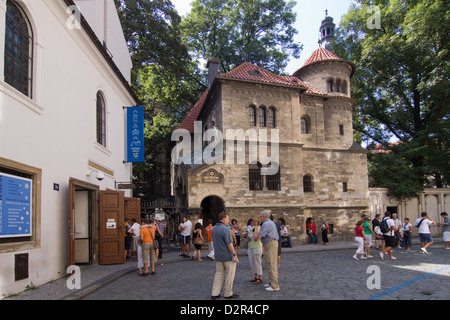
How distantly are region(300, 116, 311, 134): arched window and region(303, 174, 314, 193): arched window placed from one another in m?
3.24

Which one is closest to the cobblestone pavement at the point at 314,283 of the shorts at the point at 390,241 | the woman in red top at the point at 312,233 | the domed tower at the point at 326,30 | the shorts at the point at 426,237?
the shorts at the point at 390,241

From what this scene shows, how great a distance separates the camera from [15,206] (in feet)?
25.0

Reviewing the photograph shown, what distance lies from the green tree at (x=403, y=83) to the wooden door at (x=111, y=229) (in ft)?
65.9

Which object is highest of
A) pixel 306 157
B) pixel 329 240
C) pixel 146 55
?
pixel 146 55

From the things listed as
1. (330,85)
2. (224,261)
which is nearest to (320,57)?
(330,85)

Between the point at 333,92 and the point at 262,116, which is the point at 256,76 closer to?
the point at 262,116

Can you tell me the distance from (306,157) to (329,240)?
5693 mm

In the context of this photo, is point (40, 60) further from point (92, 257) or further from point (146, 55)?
point (146, 55)

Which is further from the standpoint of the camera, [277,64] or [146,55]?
[277,64]

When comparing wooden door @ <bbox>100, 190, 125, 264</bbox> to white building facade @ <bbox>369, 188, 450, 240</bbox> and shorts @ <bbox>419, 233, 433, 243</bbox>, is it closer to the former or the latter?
shorts @ <bbox>419, 233, 433, 243</bbox>

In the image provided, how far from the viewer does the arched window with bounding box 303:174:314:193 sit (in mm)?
23391
